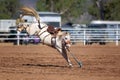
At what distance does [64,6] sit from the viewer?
7531 centimetres

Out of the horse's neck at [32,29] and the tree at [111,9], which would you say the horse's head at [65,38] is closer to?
the horse's neck at [32,29]

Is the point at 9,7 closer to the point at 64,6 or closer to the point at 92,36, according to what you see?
the point at 64,6

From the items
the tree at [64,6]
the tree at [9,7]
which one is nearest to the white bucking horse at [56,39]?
the tree at [64,6]

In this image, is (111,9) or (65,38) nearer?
(65,38)

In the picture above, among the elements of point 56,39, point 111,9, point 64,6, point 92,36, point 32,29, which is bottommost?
point 92,36

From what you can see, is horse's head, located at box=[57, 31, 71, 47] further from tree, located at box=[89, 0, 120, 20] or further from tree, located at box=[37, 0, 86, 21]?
tree, located at box=[37, 0, 86, 21]

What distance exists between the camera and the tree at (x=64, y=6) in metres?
74.9

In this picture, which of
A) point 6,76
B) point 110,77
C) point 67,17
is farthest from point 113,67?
point 67,17

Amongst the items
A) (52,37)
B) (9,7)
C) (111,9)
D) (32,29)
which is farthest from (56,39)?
(9,7)

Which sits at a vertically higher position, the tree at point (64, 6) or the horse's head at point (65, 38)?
the horse's head at point (65, 38)

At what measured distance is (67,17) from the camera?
81.6 metres

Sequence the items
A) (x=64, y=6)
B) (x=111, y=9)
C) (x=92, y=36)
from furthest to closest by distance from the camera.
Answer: (x=64, y=6) < (x=111, y=9) < (x=92, y=36)

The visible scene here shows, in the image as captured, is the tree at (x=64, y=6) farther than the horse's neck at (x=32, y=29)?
Yes

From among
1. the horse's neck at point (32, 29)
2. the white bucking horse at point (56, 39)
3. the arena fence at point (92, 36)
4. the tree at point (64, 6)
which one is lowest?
the arena fence at point (92, 36)
